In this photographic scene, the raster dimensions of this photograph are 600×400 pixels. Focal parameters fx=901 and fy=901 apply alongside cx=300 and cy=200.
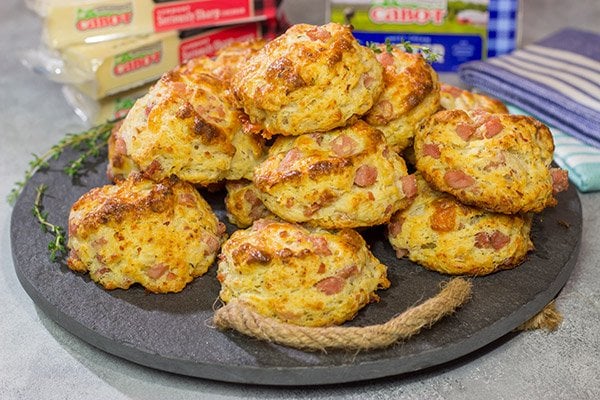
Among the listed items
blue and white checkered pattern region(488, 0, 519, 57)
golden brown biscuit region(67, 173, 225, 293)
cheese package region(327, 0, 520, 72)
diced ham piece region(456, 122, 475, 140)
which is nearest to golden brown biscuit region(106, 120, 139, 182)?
golden brown biscuit region(67, 173, 225, 293)

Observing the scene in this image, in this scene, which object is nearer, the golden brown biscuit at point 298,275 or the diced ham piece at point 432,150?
the golden brown biscuit at point 298,275

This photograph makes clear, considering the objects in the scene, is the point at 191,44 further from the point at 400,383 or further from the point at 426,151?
the point at 400,383

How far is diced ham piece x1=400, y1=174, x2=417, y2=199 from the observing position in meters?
2.12

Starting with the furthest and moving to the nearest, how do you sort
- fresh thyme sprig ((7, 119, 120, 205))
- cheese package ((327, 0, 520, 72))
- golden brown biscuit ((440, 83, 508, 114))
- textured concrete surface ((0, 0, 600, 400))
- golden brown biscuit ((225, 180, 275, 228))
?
cheese package ((327, 0, 520, 72))
fresh thyme sprig ((7, 119, 120, 205))
golden brown biscuit ((440, 83, 508, 114))
golden brown biscuit ((225, 180, 275, 228))
textured concrete surface ((0, 0, 600, 400))

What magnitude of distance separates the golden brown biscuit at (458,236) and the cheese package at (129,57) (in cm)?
142

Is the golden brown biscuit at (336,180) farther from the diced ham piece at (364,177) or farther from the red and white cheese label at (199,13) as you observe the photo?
the red and white cheese label at (199,13)

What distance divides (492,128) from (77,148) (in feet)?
4.46

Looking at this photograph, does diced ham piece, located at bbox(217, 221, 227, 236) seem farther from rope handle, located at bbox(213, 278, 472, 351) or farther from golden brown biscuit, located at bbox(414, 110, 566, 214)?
golden brown biscuit, located at bbox(414, 110, 566, 214)

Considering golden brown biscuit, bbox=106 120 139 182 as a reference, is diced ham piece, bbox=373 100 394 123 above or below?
above

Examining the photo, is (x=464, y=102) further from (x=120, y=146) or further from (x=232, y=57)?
(x=120, y=146)

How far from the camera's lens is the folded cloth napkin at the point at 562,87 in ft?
9.50

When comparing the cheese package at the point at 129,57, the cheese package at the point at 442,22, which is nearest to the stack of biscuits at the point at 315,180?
the cheese package at the point at 129,57

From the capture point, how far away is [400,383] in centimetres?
200

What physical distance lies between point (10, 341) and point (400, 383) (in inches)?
37.9
